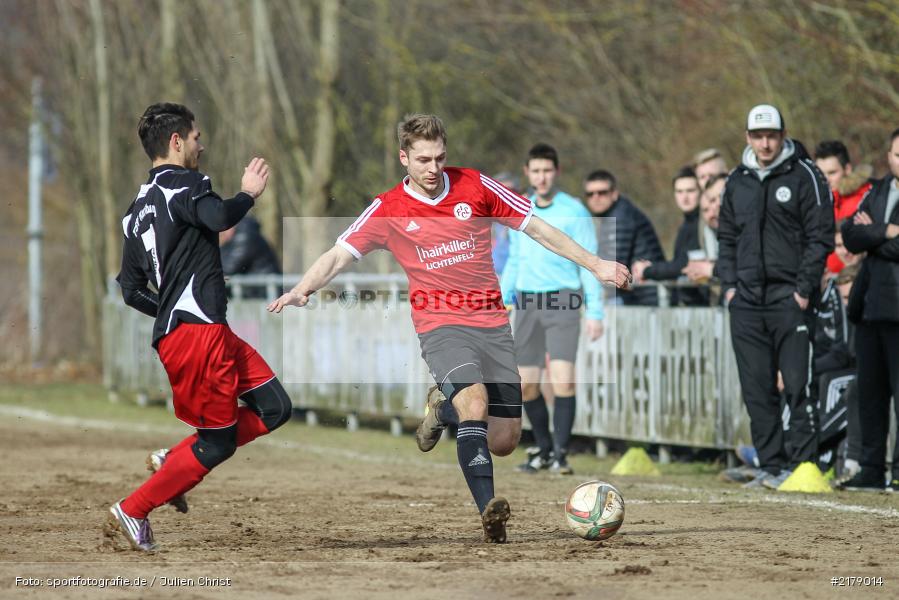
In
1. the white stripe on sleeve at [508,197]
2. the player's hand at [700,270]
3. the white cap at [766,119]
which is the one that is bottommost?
the player's hand at [700,270]

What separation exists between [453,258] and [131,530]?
87.8 inches

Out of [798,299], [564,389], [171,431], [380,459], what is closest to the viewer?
[798,299]

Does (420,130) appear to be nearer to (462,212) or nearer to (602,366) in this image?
(462,212)

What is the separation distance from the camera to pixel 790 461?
10.9 m

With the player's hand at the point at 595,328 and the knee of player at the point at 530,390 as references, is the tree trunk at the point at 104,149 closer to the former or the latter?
the knee of player at the point at 530,390

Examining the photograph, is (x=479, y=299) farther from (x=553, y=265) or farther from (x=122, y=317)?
(x=122, y=317)

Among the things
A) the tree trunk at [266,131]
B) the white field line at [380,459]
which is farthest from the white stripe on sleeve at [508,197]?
the tree trunk at [266,131]

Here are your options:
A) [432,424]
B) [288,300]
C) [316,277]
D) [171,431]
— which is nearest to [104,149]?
[171,431]

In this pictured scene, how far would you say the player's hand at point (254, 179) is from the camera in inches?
297

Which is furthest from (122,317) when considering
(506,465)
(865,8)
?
(865,8)

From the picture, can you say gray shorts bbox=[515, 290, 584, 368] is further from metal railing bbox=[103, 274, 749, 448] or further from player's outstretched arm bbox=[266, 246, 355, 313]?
player's outstretched arm bbox=[266, 246, 355, 313]

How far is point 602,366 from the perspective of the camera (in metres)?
13.8

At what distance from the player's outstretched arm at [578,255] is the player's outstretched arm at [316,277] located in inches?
40.7

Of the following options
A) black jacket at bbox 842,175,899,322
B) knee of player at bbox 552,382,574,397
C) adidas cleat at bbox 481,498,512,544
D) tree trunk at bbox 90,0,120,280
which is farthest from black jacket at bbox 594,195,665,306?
tree trunk at bbox 90,0,120,280
